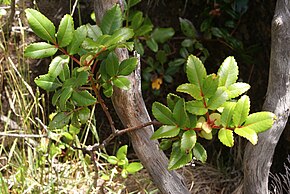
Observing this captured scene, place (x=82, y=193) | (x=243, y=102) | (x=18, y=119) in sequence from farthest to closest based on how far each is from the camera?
(x=18, y=119)
(x=82, y=193)
(x=243, y=102)

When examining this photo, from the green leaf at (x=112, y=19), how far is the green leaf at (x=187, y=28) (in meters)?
0.73

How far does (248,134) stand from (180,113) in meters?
0.17

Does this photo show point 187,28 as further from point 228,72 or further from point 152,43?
point 228,72

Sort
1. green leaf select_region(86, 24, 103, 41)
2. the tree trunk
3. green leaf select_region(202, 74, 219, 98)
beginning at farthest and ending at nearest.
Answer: the tree trunk → green leaf select_region(86, 24, 103, 41) → green leaf select_region(202, 74, 219, 98)

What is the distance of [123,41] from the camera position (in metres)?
1.22

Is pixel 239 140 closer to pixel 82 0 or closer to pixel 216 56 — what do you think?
pixel 216 56

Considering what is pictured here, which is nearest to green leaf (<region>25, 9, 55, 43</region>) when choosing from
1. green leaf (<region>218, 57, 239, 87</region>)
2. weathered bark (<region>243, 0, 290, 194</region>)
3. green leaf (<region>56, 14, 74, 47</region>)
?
green leaf (<region>56, 14, 74, 47</region>)

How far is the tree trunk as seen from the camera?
139 cm

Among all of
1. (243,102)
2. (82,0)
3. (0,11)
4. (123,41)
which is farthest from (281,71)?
(82,0)

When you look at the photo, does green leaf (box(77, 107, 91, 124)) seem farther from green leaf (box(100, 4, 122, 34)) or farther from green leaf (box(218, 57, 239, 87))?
green leaf (box(218, 57, 239, 87))

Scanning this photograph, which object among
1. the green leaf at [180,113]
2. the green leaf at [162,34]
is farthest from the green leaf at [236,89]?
the green leaf at [162,34]

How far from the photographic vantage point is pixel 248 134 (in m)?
1.20

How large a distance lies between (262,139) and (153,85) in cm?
64

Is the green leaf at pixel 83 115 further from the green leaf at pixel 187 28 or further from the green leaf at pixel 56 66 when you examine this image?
the green leaf at pixel 187 28
